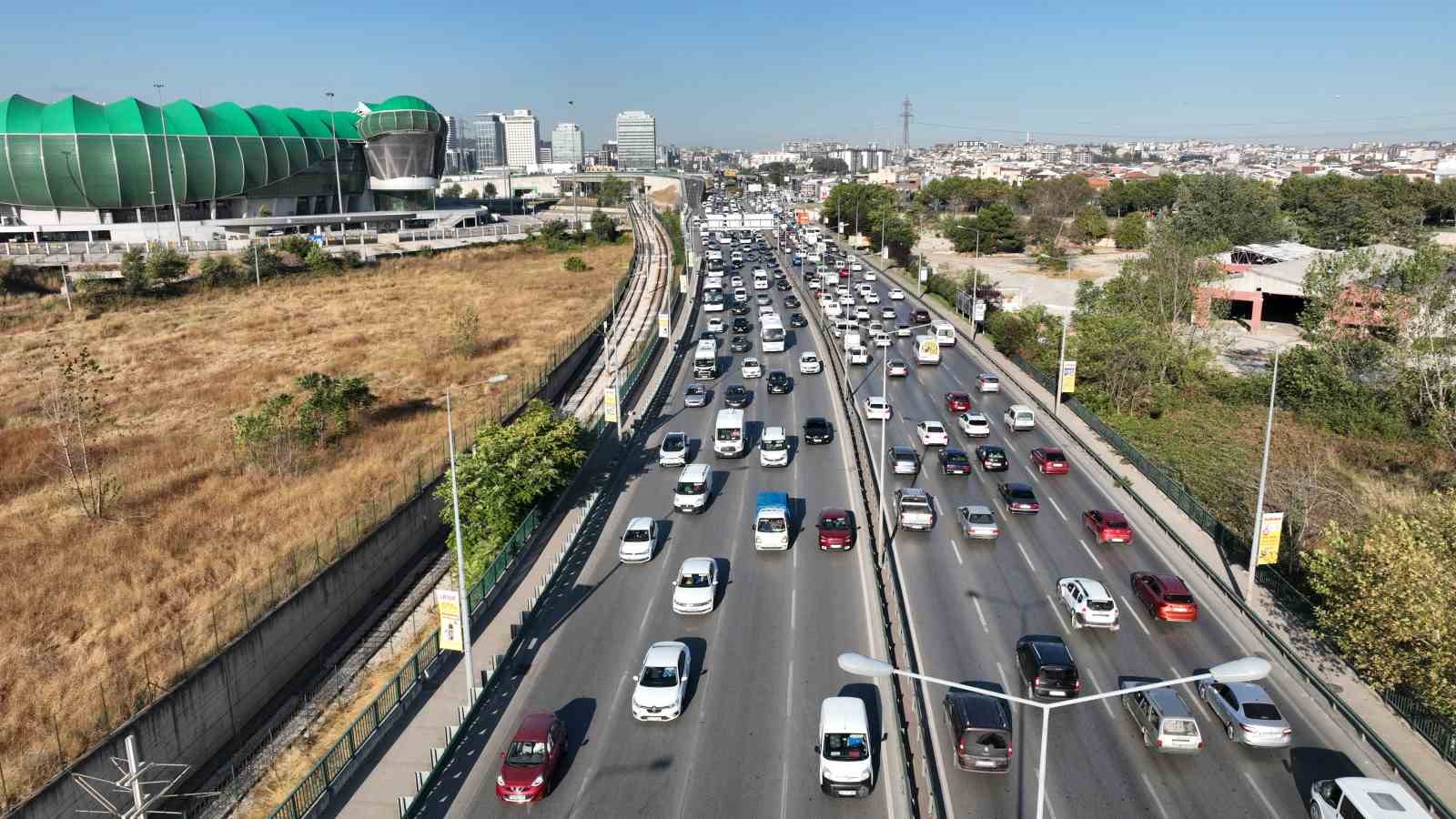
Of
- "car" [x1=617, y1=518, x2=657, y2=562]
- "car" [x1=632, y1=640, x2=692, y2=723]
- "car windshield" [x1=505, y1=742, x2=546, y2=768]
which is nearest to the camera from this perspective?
"car windshield" [x1=505, y1=742, x2=546, y2=768]

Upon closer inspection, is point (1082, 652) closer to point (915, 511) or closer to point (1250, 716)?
point (1250, 716)

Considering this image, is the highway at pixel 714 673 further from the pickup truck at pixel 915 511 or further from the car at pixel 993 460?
the car at pixel 993 460

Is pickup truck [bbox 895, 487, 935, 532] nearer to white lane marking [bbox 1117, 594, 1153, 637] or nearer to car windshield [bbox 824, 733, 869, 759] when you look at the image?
white lane marking [bbox 1117, 594, 1153, 637]

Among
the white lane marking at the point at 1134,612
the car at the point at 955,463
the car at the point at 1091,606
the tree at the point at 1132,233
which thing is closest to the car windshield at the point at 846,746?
the car at the point at 1091,606

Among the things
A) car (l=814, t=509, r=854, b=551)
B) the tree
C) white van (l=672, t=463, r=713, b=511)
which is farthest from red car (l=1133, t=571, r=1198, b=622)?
the tree

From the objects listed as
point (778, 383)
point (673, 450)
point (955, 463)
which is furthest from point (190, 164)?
point (955, 463)
